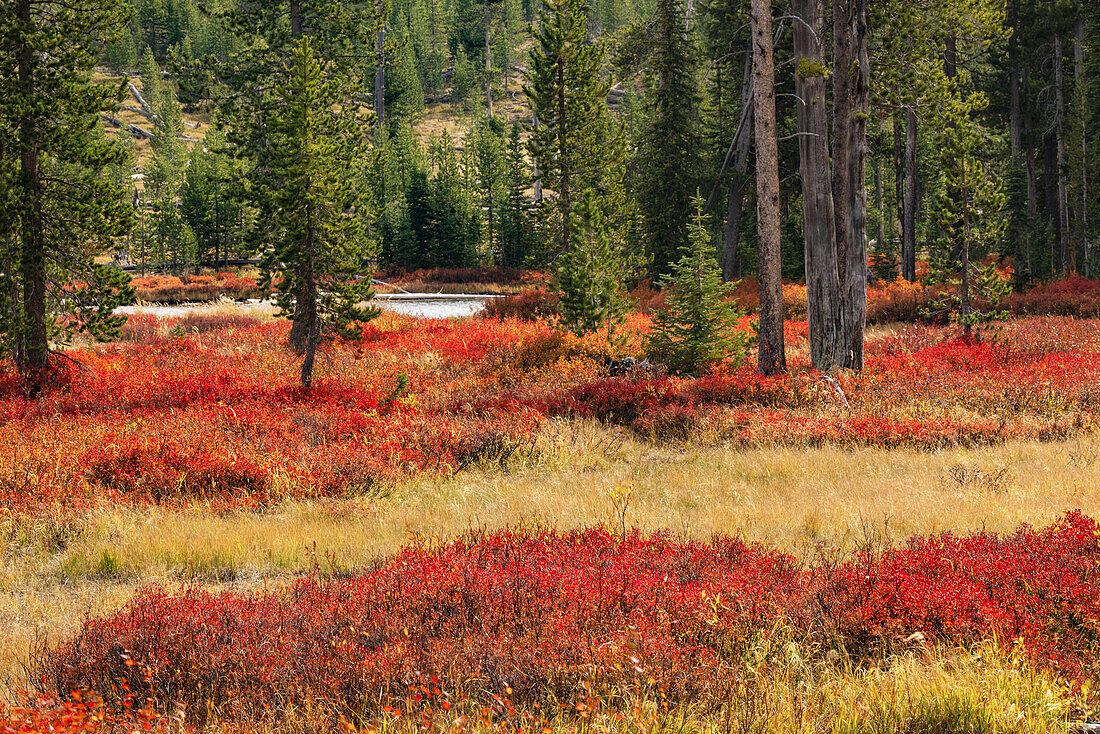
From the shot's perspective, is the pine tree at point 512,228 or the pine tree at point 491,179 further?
the pine tree at point 491,179

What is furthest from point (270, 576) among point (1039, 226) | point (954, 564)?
point (1039, 226)

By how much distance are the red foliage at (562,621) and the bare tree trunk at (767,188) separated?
27.5ft

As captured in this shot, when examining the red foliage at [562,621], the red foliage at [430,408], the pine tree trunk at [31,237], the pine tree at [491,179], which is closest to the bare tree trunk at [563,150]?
the red foliage at [430,408]

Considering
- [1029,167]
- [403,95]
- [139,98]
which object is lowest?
[1029,167]

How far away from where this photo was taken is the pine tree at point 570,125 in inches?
925

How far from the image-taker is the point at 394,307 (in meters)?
34.2

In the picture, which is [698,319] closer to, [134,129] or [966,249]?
[966,249]

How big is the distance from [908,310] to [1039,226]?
11959 mm

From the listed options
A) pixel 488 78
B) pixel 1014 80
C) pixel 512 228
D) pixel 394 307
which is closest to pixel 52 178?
pixel 394 307

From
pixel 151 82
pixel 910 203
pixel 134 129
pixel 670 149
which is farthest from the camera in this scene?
pixel 151 82

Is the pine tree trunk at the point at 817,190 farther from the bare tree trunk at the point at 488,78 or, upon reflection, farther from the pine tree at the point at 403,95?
the bare tree trunk at the point at 488,78

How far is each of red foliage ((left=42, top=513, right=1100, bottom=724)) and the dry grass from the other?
99cm

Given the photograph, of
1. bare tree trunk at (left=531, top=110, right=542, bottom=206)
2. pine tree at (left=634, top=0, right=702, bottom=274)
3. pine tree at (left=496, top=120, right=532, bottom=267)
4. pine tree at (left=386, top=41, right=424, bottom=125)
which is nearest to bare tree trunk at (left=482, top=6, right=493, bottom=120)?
bare tree trunk at (left=531, top=110, right=542, bottom=206)

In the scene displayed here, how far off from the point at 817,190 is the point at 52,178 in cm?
1377
